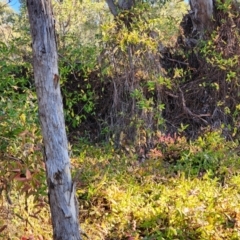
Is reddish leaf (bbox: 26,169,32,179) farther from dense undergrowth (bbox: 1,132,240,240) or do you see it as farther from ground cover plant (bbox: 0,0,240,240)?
ground cover plant (bbox: 0,0,240,240)

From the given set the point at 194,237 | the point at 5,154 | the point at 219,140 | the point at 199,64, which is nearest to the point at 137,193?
the point at 194,237

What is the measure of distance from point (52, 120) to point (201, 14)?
4130 mm

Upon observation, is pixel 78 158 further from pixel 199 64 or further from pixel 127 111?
pixel 199 64

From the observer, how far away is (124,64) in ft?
15.4

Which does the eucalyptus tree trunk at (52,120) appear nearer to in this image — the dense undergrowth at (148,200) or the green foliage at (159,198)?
the dense undergrowth at (148,200)

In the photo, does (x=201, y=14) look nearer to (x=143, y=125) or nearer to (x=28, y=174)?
(x=143, y=125)

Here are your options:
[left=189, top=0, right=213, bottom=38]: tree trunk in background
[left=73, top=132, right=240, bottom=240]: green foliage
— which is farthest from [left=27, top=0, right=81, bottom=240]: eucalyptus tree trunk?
[left=189, top=0, right=213, bottom=38]: tree trunk in background

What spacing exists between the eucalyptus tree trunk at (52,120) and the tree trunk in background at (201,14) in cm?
395

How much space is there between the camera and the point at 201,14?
5355 mm

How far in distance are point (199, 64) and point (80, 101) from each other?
1.87 m

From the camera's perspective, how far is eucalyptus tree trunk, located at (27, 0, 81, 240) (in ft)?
6.04

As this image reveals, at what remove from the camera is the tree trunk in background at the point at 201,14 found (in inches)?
208

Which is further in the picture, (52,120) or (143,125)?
(143,125)

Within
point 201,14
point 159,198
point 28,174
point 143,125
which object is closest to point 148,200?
point 159,198
